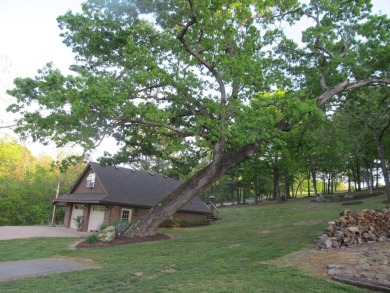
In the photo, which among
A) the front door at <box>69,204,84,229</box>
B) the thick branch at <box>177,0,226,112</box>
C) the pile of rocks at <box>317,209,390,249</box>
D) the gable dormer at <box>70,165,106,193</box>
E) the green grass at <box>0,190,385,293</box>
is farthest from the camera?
the front door at <box>69,204,84,229</box>

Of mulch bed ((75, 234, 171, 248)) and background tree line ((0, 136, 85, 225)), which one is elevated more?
background tree line ((0, 136, 85, 225))

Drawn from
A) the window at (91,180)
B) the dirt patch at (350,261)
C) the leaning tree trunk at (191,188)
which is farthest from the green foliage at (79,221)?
the dirt patch at (350,261)

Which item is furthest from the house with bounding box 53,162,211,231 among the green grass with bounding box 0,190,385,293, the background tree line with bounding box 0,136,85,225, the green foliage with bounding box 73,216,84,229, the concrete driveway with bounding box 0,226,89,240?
the green grass with bounding box 0,190,385,293

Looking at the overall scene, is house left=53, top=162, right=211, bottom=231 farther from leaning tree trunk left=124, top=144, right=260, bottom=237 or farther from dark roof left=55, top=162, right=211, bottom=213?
leaning tree trunk left=124, top=144, right=260, bottom=237

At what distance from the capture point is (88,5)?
15.9 meters

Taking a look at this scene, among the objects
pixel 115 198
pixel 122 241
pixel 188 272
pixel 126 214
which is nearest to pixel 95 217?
pixel 126 214

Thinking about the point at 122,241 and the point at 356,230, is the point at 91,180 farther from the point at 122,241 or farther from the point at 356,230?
the point at 356,230

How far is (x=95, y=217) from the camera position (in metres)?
28.4

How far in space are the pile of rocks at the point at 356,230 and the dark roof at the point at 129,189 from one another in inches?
Answer: 598

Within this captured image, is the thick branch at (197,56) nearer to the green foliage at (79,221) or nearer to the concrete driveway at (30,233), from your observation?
the concrete driveway at (30,233)

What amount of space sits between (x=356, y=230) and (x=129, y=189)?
72.3 ft

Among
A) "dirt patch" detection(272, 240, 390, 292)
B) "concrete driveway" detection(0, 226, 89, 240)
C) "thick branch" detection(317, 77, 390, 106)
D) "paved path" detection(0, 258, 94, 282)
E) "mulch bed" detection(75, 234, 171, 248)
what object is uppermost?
"thick branch" detection(317, 77, 390, 106)

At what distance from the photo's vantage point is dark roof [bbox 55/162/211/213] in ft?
91.7

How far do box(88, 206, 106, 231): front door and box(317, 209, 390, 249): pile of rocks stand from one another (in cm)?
2057
